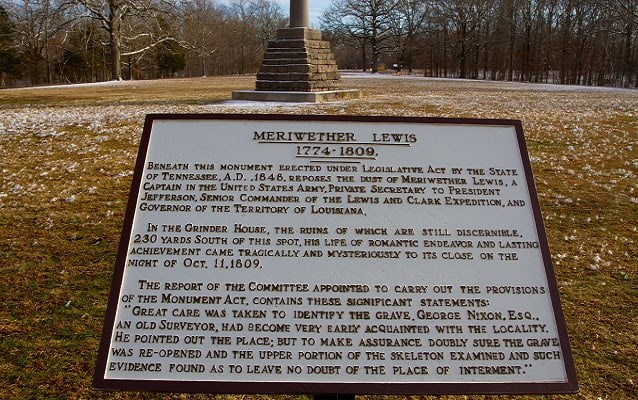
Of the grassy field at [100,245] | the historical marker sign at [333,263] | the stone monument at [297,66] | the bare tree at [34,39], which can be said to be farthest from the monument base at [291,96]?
the bare tree at [34,39]

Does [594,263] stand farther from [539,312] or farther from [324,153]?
[324,153]

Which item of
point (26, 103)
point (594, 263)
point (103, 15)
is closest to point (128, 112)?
point (26, 103)

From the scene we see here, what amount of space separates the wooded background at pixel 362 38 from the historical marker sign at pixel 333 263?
41.8 m

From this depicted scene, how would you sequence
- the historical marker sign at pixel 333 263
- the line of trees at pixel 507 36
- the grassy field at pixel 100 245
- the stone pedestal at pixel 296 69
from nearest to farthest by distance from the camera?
the historical marker sign at pixel 333 263
the grassy field at pixel 100 245
the stone pedestal at pixel 296 69
the line of trees at pixel 507 36

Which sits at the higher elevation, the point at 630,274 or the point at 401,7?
the point at 401,7

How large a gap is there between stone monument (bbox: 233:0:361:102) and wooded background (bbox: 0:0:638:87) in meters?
25.3

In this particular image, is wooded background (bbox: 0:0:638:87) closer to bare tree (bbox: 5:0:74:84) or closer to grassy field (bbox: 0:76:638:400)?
bare tree (bbox: 5:0:74:84)

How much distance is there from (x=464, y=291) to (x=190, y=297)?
4.87 feet

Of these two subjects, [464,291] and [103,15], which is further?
[103,15]

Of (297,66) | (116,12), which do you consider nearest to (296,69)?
(297,66)

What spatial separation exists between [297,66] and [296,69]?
12 centimetres

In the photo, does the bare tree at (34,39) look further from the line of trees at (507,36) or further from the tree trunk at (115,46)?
the line of trees at (507,36)

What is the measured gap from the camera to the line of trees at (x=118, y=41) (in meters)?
41.7

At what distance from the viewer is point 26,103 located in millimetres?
20328
